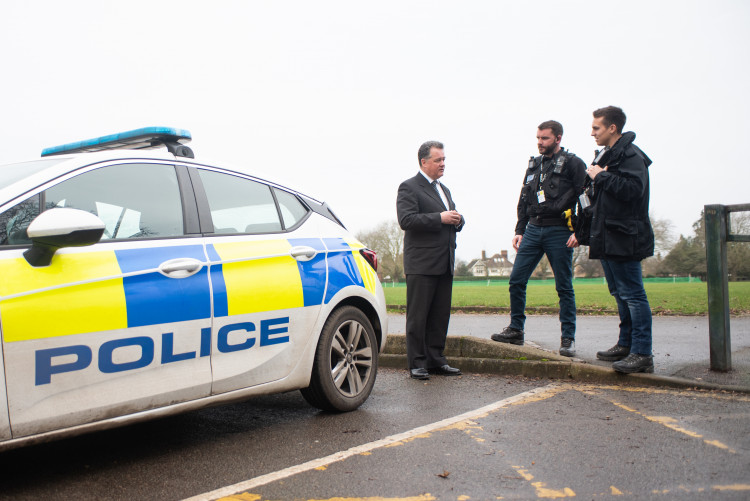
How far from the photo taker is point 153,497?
2793 millimetres

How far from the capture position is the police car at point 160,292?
2.79 m

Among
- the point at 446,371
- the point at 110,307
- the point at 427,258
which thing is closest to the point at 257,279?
the point at 110,307

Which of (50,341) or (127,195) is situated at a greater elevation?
(127,195)

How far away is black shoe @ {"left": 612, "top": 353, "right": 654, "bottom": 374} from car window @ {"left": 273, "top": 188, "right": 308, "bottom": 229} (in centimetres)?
277

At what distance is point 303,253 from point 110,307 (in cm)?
141

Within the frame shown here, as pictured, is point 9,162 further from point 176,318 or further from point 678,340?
point 678,340

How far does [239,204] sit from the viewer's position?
4020 millimetres

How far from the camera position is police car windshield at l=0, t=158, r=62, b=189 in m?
3.12

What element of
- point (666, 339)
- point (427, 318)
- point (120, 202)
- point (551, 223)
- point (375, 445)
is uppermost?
point (551, 223)

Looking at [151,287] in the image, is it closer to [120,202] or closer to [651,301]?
[120,202]

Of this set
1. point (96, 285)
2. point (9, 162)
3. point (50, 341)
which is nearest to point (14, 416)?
point (50, 341)

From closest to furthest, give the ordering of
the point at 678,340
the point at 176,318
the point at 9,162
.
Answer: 1. the point at 176,318
2. the point at 9,162
3. the point at 678,340

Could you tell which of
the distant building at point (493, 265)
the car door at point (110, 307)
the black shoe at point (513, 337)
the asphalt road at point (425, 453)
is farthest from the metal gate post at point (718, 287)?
the distant building at point (493, 265)

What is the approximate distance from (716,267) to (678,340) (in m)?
2.37
